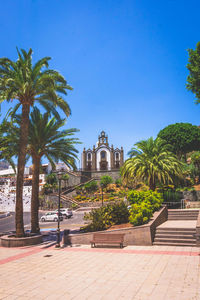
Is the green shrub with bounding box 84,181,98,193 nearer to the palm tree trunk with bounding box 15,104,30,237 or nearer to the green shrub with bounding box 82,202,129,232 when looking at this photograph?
the green shrub with bounding box 82,202,129,232

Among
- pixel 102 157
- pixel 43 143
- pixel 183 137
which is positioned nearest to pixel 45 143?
pixel 43 143

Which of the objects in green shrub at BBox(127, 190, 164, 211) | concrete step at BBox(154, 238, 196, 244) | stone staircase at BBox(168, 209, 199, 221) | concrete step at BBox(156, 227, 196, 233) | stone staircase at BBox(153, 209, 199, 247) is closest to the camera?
concrete step at BBox(154, 238, 196, 244)

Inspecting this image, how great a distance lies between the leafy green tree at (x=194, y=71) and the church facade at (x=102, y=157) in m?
59.7

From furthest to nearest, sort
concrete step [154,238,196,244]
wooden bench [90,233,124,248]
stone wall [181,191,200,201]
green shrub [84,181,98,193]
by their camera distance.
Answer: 1. green shrub [84,181,98,193]
2. stone wall [181,191,200,201]
3. wooden bench [90,233,124,248]
4. concrete step [154,238,196,244]

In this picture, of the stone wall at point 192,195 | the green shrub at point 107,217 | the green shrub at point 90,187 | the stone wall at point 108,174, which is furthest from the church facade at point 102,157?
the green shrub at point 107,217

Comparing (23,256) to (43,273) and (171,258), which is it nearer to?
(43,273)

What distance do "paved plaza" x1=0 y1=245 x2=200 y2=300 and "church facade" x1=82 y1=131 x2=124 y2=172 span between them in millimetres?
68643

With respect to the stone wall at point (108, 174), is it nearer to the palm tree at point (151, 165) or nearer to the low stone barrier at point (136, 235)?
the palm tree at point (151, 165)

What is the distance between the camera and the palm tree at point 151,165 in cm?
2008

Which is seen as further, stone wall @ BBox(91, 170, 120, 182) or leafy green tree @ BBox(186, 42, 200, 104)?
stone wall @ BBox(91, 170, 120, 182)

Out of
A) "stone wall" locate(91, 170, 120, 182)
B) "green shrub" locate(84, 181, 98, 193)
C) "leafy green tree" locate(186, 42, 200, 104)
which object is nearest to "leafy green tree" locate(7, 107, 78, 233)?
"leafy green tree" locate(186, 42, 200, 104)

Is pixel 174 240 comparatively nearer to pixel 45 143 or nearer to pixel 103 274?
pixel 103 274

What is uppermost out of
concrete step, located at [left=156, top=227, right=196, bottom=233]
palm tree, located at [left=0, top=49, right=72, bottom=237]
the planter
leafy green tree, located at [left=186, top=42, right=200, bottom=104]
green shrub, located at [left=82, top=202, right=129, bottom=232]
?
leafy green tree, located at [left=186, top=42, right=200, bottom=104]

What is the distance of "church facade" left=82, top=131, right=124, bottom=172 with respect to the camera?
265 ft
